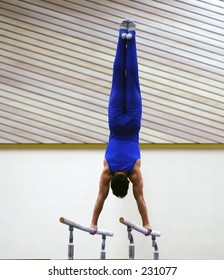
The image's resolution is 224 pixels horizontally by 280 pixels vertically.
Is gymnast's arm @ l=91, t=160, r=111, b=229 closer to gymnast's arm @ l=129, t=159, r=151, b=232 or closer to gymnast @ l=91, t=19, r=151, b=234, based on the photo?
gymnast @ l=91, t=19, r=151, b=234

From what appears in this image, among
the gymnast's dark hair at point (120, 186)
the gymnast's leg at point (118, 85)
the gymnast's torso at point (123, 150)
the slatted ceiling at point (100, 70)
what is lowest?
the gymnast's dark hair at point (120, 186)

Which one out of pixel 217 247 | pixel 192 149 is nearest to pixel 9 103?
pixel 192 149

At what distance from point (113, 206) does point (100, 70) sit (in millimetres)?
2028

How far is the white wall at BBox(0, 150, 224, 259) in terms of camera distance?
7754 millimetres

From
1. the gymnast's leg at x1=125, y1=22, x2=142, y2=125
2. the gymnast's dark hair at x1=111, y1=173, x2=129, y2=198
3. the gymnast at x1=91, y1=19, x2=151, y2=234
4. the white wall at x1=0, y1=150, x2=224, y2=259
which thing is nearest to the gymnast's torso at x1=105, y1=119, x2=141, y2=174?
the gymnast at x1=91, y1=19, x2=151, y2=234

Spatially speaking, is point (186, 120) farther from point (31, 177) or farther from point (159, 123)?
point (31, 177)

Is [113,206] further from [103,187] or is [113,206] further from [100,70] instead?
[103,187]

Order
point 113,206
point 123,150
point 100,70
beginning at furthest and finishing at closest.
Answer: point 100,70, point 113,206, point 123,150

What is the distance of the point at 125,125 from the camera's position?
17.1 ft

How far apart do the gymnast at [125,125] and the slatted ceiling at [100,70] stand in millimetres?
2662

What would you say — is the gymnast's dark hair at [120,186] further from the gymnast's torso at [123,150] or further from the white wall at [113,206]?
the white wall at [113,206]

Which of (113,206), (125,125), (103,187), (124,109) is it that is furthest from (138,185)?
(113,206)

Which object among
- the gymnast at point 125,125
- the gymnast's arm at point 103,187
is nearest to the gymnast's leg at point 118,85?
the gymnast at point 125,125

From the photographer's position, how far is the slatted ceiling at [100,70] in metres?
7.97
